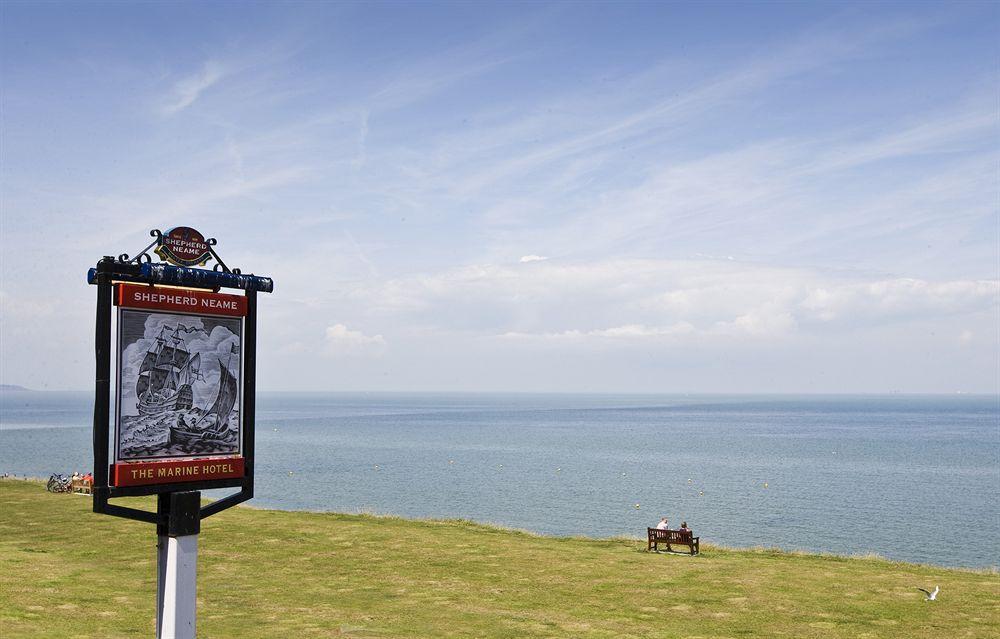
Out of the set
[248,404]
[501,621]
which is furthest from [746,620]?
[248,404]

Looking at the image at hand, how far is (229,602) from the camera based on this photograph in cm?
2188

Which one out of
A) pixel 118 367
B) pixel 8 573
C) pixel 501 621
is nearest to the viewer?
pixel 118 367

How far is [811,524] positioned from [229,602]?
54.3m

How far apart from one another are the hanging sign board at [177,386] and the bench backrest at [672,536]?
19.4m

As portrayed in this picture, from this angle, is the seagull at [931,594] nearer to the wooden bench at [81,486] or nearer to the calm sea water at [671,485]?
the calm sea water at [671,485]

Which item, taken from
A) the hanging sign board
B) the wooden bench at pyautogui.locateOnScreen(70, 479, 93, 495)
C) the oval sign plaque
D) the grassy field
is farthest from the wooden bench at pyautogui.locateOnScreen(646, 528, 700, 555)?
the wooden bench at pyautogui.locateOnScreen(70, 479, 93, 495)

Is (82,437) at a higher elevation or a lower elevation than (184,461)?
lower

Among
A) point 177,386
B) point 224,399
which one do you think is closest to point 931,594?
point 224,399

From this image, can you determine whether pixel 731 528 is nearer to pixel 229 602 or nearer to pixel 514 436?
pixel 229 602

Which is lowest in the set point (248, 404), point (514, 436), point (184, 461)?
point (514, 436)

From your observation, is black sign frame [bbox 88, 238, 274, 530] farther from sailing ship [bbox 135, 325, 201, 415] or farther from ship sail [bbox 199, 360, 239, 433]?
sailing ship [bbox 135, 325, 201, 415]

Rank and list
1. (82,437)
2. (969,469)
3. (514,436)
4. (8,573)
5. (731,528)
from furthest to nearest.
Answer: (514,436), (82,437), (969,469), (731,528), (8,573)

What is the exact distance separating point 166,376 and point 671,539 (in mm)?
21505

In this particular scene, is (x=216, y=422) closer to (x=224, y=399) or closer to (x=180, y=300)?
(x=224, y=399)
